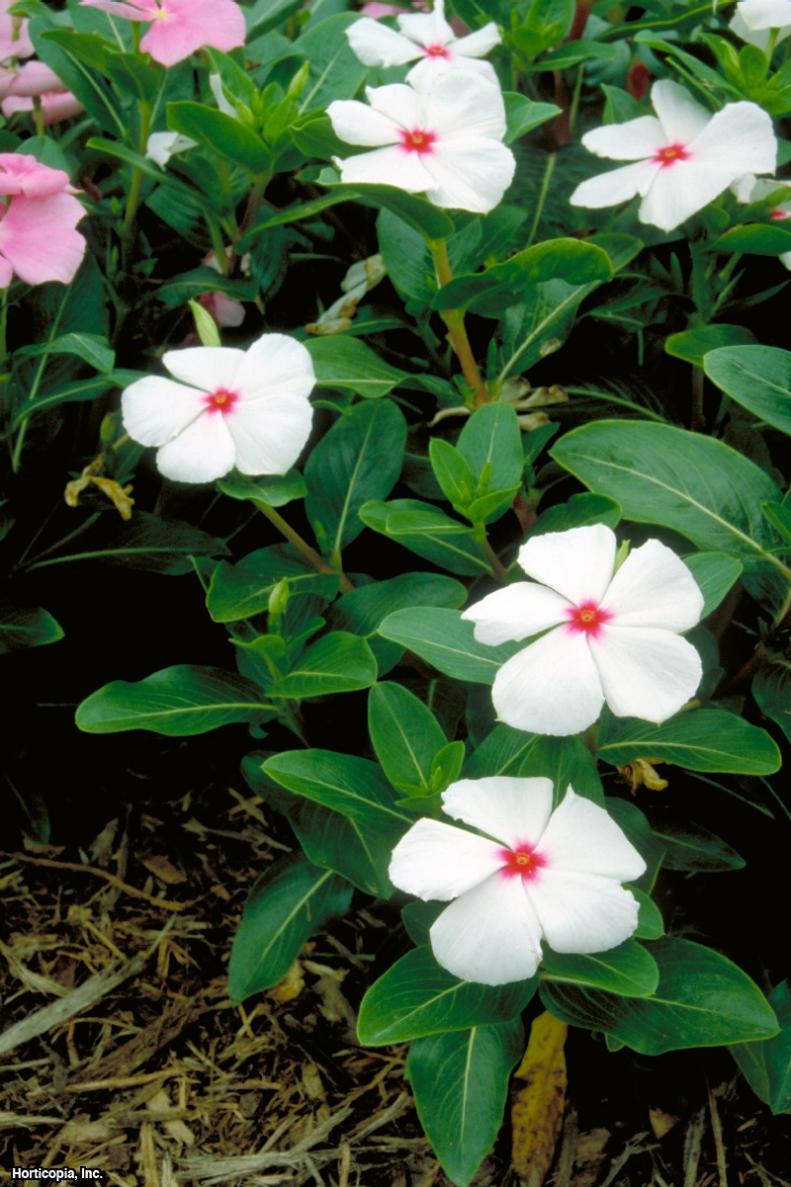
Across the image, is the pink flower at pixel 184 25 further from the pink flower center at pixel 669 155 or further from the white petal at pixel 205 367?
the pink flower center at pixel 669 155

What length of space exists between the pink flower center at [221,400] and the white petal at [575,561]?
→ 1.39 ft

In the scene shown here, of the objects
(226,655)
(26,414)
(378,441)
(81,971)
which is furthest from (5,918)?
(378,441)

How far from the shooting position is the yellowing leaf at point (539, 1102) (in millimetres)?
1649

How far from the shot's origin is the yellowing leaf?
1.65 metres

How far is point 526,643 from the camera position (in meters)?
1.28

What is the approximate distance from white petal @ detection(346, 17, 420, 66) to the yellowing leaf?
1535 mm

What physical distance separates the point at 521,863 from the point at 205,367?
0.71 m

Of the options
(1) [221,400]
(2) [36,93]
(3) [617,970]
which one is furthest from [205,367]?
(2) [36,93]

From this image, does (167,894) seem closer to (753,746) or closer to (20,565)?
(20,565)

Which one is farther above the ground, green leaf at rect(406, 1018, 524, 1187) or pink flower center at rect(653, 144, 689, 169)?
pink flower center at rect(653, 144, 689, 169)

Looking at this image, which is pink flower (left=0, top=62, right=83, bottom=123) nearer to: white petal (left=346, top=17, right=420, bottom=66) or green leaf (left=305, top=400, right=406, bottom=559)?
white petal (left=346, top=17, right=420, bottom=66)

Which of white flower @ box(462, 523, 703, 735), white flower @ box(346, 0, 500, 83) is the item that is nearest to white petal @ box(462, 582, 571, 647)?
white flower @ box(462, 523, 703, 735)

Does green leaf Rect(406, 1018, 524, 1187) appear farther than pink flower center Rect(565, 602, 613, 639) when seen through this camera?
Yes

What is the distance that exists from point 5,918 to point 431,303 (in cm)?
134
